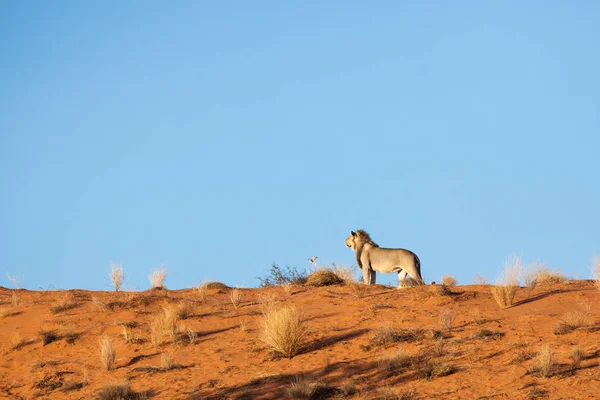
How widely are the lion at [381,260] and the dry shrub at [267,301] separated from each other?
3.01 metres

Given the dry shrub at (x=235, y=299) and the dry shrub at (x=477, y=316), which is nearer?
the dry shrub at (x=477, y=316)

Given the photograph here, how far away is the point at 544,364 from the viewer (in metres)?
15.1

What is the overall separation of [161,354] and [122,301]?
188 inches

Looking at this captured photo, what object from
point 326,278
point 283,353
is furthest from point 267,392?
point 326,278

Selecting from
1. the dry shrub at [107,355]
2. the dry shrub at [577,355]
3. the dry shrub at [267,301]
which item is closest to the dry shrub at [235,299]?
the dry shrub at [267,301]

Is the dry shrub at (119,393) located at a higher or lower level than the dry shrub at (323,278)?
lower

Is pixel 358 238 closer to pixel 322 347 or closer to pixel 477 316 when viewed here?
pixel 477 316

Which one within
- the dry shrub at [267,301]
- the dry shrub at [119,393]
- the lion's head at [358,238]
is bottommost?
the dry shrub at [119,393]

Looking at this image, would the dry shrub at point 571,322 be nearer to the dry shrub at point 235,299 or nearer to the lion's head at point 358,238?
the lion's head at point 358,238

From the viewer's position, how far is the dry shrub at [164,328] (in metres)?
19.0

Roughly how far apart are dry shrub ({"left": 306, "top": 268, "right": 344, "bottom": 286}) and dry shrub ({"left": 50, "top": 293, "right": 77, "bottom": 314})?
7.06 meters

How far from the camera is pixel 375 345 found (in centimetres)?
1758

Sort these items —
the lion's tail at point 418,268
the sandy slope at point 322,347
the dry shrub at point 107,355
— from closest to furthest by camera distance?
the sandy slope at point 322,347 < the dry shrub at point 107,355 < the lion's tail at point 418,268

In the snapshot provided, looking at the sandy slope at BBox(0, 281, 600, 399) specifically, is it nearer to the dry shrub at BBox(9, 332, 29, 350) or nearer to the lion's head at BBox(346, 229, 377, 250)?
the dry shrub at BBox(9, 332, 29, 350)
